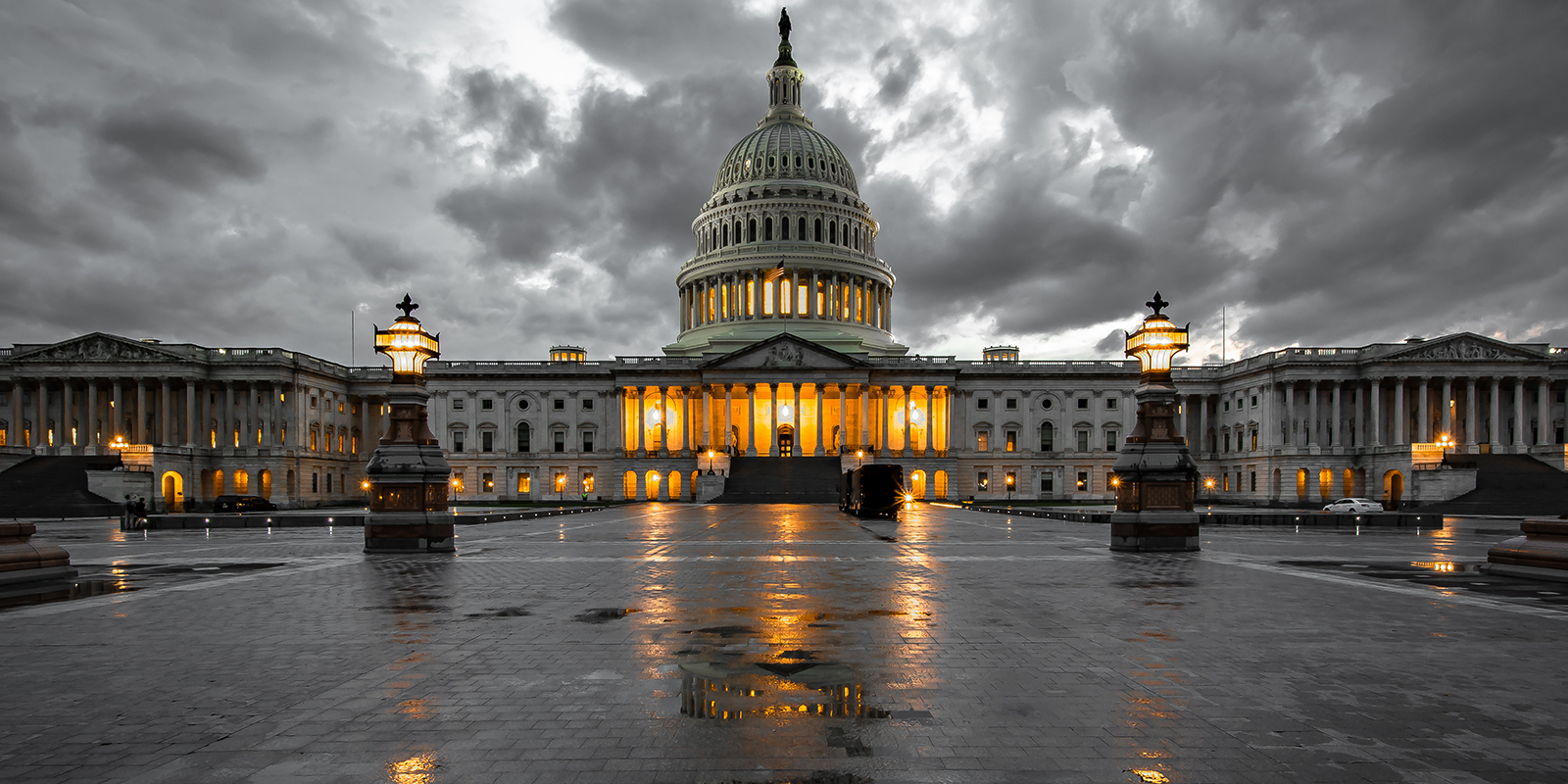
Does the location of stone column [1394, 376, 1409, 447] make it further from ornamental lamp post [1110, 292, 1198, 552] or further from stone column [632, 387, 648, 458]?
stone column [632, 387, 648, 458]

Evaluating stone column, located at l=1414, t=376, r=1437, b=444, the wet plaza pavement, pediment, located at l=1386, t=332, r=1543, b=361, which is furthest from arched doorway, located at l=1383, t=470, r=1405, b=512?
the wet plaza pavement

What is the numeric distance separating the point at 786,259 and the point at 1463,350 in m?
75.6

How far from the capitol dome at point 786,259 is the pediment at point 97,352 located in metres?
58.3

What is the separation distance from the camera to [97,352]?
8875 cm

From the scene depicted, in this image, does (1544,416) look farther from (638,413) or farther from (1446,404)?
(638,413)

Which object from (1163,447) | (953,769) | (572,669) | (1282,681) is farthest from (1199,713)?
(1163,447)

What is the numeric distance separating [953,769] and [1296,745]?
2.97 metres

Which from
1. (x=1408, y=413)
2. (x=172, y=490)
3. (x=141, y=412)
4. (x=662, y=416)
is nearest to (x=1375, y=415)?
(x=1408, y=413)

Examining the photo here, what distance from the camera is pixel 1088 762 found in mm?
6531

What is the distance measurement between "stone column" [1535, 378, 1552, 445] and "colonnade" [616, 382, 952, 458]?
2342 inches

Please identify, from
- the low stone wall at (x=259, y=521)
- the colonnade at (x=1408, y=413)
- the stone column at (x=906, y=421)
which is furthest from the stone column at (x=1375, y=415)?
the low stone wall at (x=259, y=521)

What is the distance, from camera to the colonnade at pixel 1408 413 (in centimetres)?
8769

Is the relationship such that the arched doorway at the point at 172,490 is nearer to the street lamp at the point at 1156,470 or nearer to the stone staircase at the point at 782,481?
the stone staircase at the point at 782,481

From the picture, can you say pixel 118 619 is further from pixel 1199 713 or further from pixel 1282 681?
pixel 1282 681
